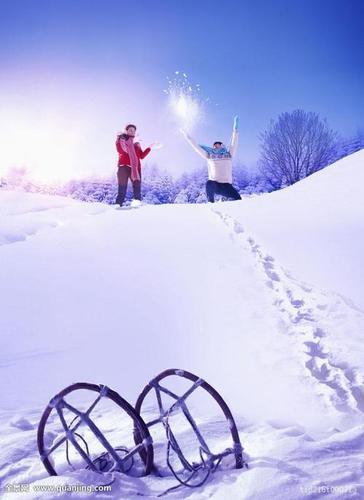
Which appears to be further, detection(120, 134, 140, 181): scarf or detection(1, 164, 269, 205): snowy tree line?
detection(1, 164, 269, 205): snowy tree line

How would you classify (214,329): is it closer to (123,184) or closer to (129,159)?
(123,184)

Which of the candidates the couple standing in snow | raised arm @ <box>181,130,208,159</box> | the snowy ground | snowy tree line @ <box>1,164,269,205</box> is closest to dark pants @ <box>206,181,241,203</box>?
the couple standing in snow

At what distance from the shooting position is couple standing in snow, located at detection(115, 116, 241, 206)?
29.7 feet

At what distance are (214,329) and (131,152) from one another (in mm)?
5787

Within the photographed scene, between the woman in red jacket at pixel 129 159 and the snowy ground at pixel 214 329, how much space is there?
4.54 feet

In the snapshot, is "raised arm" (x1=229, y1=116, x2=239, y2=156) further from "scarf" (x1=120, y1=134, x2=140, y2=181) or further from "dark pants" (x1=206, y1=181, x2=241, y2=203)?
"scarf" (x1=120, y1=134, x2=140, y2=181)

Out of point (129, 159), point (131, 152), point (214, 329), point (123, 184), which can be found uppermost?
point (131, 152)

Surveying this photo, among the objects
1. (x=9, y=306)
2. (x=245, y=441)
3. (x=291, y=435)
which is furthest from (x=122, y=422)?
(x=9, y=306)

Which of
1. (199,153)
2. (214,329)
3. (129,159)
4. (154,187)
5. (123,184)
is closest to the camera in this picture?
(214,329)

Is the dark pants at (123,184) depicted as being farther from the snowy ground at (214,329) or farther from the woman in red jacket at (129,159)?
the snowy ground at (214,329)

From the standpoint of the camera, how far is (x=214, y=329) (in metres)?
4.19

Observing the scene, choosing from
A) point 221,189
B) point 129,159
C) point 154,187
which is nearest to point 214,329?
point 129,159

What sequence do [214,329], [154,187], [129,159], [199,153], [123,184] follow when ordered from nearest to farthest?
[214,329] < [123,184] < [129,159] < [199,153] < [154,187]

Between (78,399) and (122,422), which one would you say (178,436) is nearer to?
(122,422)
